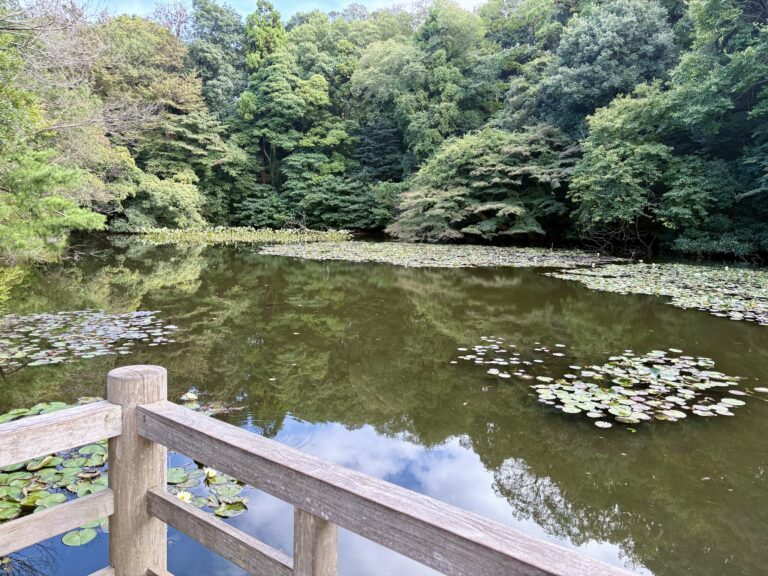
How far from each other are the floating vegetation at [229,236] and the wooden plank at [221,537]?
1645 centimetres

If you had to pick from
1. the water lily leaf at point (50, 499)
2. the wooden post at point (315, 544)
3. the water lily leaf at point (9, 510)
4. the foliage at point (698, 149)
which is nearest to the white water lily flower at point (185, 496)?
the water lily leaf at point (50, 499)

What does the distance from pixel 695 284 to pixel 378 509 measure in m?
9.27

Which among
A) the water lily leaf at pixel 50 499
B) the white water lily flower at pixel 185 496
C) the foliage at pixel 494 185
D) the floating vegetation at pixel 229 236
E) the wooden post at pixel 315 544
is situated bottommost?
the white water lily flower at pixel 185 496

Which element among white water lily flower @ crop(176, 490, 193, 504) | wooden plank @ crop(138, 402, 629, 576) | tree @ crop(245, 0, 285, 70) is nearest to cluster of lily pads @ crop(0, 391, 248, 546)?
white water lily flower @ crop(176, 490, 193, 504)

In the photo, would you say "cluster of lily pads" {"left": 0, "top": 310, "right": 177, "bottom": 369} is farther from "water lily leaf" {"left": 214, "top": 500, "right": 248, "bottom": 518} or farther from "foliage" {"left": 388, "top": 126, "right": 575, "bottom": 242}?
"foliage" {"left": 388, "top": 126, "right": 575, "bottom": 242}

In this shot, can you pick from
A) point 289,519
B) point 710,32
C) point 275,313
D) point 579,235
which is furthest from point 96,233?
point 710,32

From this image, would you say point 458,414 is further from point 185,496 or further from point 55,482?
point 55,482

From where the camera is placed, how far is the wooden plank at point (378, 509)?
2.11 feet

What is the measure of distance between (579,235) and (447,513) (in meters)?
16.4

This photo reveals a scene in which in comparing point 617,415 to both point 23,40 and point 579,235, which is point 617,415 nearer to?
point 23,40

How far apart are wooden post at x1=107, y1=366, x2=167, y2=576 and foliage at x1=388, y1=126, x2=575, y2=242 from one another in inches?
574

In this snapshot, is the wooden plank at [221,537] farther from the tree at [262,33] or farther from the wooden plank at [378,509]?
the tree at [262,33]

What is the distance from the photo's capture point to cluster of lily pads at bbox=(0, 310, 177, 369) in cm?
400

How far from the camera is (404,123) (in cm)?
2139
